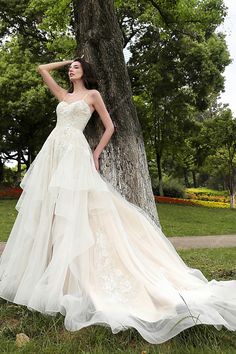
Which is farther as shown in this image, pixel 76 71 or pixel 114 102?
pixel 114 102

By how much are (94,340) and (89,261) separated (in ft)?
2.77

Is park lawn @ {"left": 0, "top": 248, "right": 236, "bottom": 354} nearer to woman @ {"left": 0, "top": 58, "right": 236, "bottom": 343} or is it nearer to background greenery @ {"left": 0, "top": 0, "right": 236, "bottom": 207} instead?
woman @ {"left": 0, "top": 58, "right": 236, "bottom": 343}

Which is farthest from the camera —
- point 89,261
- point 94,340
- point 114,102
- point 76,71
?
point 114,102

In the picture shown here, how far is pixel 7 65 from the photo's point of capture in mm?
21828

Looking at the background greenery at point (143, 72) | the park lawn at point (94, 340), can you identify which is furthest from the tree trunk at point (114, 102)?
the background greenery at point (143, 72)

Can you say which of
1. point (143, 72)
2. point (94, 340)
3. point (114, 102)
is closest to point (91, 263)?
point (94, 340)

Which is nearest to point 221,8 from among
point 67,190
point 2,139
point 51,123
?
point 67,190

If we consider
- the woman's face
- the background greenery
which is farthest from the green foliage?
the woman's face

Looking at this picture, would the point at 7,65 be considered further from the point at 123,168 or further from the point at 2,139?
the point at 123,168

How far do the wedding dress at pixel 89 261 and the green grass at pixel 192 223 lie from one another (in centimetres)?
932

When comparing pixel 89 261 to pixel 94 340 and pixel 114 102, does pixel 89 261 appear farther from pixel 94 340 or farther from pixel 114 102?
pixel 114 102

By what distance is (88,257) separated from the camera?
4172 mm

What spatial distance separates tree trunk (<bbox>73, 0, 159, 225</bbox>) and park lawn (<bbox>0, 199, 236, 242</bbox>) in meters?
6.04

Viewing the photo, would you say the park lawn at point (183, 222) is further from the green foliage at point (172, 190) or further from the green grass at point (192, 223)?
the green foliage at point (172, 190)
